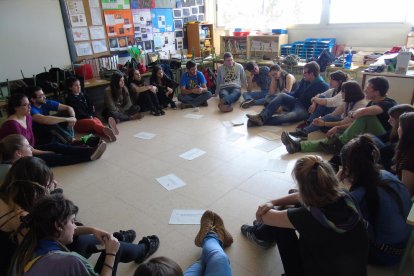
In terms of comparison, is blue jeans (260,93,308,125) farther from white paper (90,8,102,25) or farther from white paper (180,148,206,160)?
white paper (90,8,102,25)

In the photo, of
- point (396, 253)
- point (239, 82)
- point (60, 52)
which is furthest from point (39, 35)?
point (396, 253)

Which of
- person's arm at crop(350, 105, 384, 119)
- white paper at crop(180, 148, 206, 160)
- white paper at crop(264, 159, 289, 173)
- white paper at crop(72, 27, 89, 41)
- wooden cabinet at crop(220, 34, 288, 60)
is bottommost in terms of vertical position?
white paper at crop(264, 159, 289, 173)

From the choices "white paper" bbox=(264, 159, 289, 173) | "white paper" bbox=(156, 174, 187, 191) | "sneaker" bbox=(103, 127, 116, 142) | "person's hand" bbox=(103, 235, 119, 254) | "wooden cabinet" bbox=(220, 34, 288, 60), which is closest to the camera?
"person's hand" bbox=(103, 235, 119, 254)

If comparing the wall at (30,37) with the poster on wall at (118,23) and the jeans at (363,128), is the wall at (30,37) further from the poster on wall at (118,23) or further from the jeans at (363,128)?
the jeans at (363,128)

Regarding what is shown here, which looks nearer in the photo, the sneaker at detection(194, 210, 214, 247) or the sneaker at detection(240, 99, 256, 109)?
the sneaker at detection(194, 210, 214, 247)

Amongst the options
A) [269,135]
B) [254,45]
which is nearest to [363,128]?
[269,135]

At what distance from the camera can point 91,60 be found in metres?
5.29

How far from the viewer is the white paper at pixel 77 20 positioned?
494 centimetres

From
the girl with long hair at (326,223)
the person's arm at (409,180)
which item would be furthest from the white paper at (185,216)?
the person's arm at (409,180)

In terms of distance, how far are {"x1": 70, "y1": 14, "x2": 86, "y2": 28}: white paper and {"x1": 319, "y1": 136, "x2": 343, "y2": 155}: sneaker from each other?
4.26 m

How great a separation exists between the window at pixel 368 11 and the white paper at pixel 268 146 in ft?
11.1

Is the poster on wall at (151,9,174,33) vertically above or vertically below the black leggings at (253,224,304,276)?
above

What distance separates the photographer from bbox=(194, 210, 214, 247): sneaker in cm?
194

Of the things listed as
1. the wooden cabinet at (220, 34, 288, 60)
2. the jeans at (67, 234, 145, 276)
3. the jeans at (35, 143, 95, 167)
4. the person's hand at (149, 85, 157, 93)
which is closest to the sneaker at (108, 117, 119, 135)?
the jeans at (35, 143, 95, 167)
